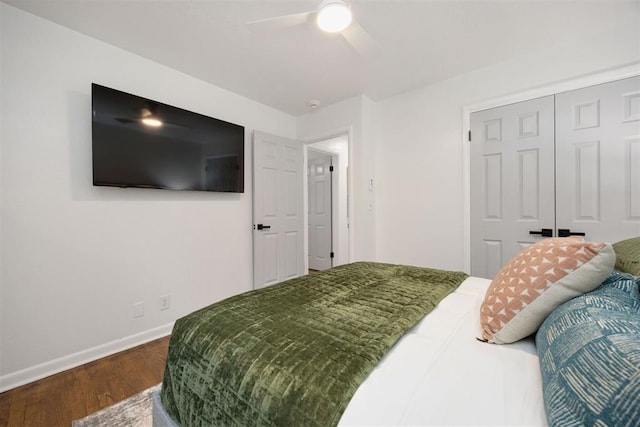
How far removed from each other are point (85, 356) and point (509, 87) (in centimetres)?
413

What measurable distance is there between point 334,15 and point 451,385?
1.78 metres

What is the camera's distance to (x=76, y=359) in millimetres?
1957

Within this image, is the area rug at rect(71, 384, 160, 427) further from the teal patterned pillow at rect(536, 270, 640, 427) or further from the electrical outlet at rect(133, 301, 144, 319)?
the teal patterned pillow at rect(536, 270, 640, 427)

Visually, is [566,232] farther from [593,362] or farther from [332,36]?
[332,36]

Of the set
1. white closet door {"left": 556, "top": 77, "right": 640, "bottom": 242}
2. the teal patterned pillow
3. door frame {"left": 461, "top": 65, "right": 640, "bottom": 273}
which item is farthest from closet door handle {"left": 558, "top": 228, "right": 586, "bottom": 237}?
the teal patterned pillow

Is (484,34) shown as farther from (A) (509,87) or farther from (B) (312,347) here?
(B) (312,347)

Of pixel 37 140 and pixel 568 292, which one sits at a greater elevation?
pixel 37 140

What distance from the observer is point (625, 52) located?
6.44 feet

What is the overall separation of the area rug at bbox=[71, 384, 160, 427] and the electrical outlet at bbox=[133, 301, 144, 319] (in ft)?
2.74

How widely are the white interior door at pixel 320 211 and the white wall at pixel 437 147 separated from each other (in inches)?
64.9

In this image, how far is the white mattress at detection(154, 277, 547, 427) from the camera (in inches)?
22.5

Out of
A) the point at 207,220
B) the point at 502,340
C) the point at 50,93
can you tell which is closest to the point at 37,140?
the point at 50,93

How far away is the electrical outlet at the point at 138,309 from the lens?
2262mm

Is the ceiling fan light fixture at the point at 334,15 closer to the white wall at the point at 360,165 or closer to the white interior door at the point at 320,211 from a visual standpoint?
the white wall at the point at 360,165
